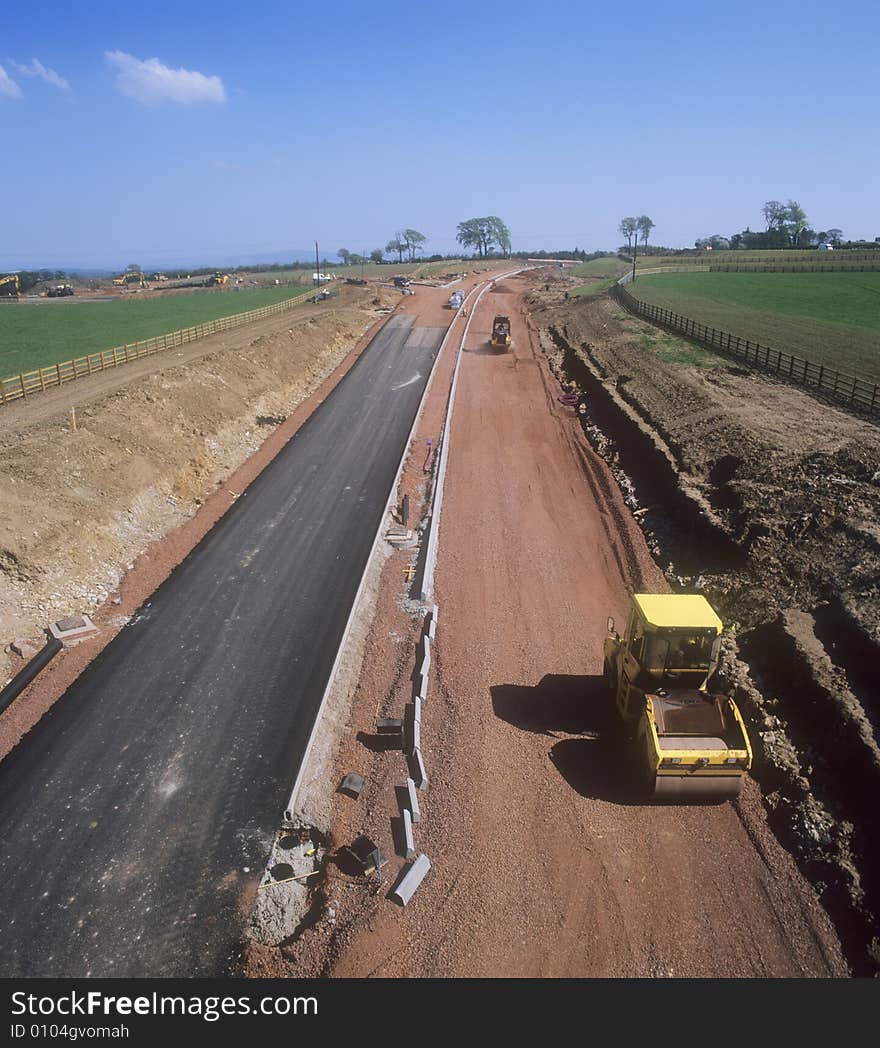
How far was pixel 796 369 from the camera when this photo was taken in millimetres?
39188

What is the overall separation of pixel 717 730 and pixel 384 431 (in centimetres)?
2575

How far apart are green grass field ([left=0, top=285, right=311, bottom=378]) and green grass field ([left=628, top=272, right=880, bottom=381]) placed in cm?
5072

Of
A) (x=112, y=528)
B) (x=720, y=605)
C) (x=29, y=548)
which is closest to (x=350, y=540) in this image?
(x=112, y=528)

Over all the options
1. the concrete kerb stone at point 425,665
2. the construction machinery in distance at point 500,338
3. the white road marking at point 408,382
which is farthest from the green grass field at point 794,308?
the concrete kerb stone at point 425,665

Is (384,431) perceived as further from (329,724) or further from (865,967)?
(865,967)

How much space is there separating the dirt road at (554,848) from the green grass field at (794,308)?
29612 mm

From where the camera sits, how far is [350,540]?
23406mm

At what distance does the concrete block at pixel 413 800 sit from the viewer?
1227cm

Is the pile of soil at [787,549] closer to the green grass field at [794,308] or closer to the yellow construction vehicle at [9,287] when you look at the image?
the green grass field at [794,308]

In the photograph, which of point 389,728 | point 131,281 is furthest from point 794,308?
point 131,281

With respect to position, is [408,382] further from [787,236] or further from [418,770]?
[787,236]

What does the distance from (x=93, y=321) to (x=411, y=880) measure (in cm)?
7679

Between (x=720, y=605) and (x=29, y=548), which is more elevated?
(x=29, y=548)

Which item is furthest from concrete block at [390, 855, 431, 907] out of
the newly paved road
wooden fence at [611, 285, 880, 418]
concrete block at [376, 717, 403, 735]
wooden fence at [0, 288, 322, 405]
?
wooden fence at [0, 288, 322, 405]
